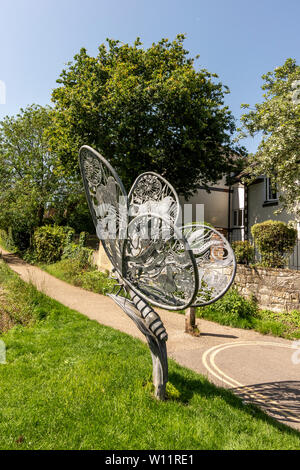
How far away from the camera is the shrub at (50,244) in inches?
731

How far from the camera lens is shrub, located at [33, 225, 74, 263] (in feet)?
60.9

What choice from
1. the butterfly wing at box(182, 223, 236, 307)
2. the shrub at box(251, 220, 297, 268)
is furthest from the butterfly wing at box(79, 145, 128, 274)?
the shrub at box(251, 220, 297, 268)

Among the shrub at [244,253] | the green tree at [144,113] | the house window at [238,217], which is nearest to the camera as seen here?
the shrub at [244,253]

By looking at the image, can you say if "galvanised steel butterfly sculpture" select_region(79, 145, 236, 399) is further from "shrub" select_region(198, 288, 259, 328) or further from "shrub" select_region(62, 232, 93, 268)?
"shrub" select_region(62, 232, 93, 268)

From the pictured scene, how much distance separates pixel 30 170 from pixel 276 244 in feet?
57.8

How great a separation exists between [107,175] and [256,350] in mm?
5663

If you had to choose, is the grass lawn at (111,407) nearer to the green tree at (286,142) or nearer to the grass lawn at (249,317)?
the grass lawn at (249,317)

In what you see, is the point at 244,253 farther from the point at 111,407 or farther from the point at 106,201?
the point at 111,407

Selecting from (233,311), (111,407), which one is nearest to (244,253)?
(233,311)

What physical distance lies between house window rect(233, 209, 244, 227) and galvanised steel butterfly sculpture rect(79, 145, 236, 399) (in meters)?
15.9

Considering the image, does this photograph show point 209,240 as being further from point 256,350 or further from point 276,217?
point 276,217

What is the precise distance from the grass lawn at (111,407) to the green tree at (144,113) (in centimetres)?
1069

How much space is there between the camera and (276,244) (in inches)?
400

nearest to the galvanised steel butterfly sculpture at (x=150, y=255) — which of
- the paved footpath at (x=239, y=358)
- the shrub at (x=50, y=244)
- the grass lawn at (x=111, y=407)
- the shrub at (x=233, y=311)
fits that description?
the grass lawn at (x=111, y=407)
